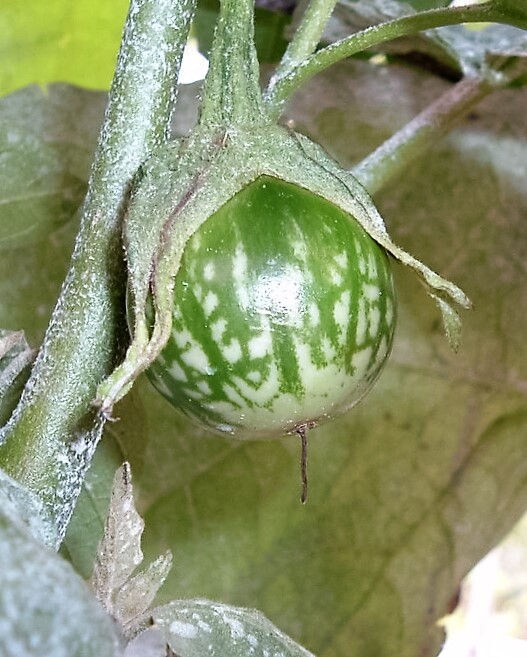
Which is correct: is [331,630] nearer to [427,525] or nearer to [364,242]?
[427,525]

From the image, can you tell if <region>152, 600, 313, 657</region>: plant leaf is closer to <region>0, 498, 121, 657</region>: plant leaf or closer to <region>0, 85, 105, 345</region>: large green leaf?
<region>0, 498, 121, 657</region>: plant leaf

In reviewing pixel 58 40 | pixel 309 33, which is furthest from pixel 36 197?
pixel 309 33

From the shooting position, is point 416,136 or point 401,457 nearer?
point 416,136

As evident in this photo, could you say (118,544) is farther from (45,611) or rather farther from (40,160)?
(40,160)

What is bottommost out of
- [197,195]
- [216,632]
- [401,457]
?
[401,457]

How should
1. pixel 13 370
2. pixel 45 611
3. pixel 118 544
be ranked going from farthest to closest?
pixel 13 370, pixel 118 544, pixel 45 611

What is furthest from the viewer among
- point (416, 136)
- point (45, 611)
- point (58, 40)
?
point (58, 40)

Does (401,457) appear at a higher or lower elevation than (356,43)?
lower
